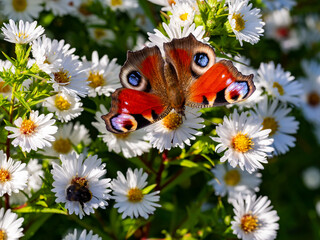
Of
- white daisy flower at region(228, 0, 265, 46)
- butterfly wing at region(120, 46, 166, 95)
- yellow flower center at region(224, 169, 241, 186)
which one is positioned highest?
white daisy flower at region(228, 0, 265, 46)

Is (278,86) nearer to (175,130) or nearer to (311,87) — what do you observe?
(175,130)

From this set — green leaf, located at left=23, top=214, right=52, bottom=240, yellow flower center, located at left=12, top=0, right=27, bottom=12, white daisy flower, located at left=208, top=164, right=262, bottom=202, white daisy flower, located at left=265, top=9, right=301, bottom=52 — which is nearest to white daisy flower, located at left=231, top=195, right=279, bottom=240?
white daisy flower, located at left=208, top=164, right=262, bottom=202

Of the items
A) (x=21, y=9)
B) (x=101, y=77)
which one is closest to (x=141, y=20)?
(x=21, y=9)

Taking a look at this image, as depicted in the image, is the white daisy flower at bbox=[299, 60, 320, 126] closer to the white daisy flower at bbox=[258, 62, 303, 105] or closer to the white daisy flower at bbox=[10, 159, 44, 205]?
the white daisy flower at bbox=[258, 62, 303, 105]

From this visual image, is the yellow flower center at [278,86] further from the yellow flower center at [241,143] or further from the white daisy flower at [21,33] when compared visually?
the white daisy flower at [21,33]

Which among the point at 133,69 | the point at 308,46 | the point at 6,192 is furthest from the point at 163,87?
the point at 308,46
